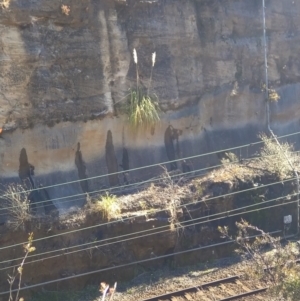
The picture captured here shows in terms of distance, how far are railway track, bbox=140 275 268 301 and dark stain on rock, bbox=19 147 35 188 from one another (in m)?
3.91

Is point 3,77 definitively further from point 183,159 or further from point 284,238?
point 284,238

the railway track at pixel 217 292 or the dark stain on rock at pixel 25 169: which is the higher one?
the dark stain on rock at pixel 25 169

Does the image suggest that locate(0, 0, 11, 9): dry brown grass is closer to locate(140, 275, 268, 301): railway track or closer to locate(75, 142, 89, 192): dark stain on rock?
locate(75, 142, 89, 192): dark stain on rock

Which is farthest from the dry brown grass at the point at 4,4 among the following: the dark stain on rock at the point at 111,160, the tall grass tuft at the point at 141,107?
the dark stain on rock at the point at 111,160

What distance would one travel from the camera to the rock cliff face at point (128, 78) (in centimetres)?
1266

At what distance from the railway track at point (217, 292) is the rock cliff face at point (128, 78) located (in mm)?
3357

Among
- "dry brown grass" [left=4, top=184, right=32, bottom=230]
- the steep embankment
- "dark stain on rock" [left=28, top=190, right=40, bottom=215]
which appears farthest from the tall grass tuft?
"dry brown grass" [left=4, top=184, right=32, bottom=230]

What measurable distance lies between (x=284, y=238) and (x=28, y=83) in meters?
7.21

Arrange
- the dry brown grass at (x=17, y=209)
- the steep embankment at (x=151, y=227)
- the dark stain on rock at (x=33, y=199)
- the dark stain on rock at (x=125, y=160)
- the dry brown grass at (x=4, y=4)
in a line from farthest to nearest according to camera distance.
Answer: the dark stain on rock at (x=125, y=160), the dark stain on rock at (x=33, y=199), the dry brown grass at (x=4, y=4), the steep embankment at (x=151, y=227), the dry brown grass at (x=17, y=209)

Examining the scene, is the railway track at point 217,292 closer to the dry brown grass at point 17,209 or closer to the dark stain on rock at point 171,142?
the dry brown grass at point 17,209

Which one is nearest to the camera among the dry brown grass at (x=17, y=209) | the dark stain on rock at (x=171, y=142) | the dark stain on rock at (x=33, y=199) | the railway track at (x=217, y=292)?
the railway track at (x=217, y=292)

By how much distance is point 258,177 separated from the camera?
13766 mm

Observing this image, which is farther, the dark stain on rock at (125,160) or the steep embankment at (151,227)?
the dark stain on rock at (125,160)

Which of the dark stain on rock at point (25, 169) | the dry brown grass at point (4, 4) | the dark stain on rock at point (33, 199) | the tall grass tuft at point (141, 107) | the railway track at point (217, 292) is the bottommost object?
the railway track at point (217, 292)
